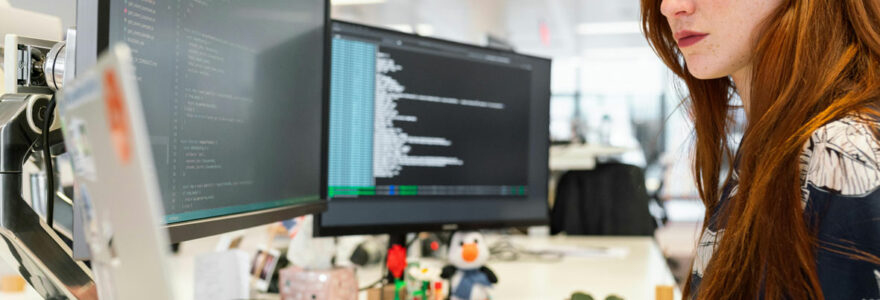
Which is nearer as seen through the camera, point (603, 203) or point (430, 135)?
point (430, 135)

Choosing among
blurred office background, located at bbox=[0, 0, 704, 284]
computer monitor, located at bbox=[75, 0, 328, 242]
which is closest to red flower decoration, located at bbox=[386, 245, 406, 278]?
computer monitor, located at bbox=[75, 0, 328, 242]

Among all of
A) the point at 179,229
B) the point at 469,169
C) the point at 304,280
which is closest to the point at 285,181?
the point at 304,280

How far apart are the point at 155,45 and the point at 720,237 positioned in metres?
0.64

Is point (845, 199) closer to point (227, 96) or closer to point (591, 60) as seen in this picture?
point (227, 96)

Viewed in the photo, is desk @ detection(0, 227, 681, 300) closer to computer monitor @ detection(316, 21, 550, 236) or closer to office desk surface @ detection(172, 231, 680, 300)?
office desk surface @ detection(172, 231, 680, 300)

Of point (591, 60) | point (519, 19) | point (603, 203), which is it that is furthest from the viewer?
point (591, 60)

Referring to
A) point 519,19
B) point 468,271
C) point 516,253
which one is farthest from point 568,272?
point 519,19

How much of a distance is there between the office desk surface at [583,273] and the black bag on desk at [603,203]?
0.21 metres

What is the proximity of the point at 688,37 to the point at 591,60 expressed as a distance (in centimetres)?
1099

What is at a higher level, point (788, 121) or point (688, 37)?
point (688, 37)

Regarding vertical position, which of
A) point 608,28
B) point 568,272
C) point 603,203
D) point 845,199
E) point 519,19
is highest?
point 608,28

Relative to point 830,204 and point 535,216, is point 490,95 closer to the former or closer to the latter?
point 535,216

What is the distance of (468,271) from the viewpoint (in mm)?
1288

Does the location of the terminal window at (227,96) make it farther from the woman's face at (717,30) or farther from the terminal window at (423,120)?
the woman's face at (717,30)
